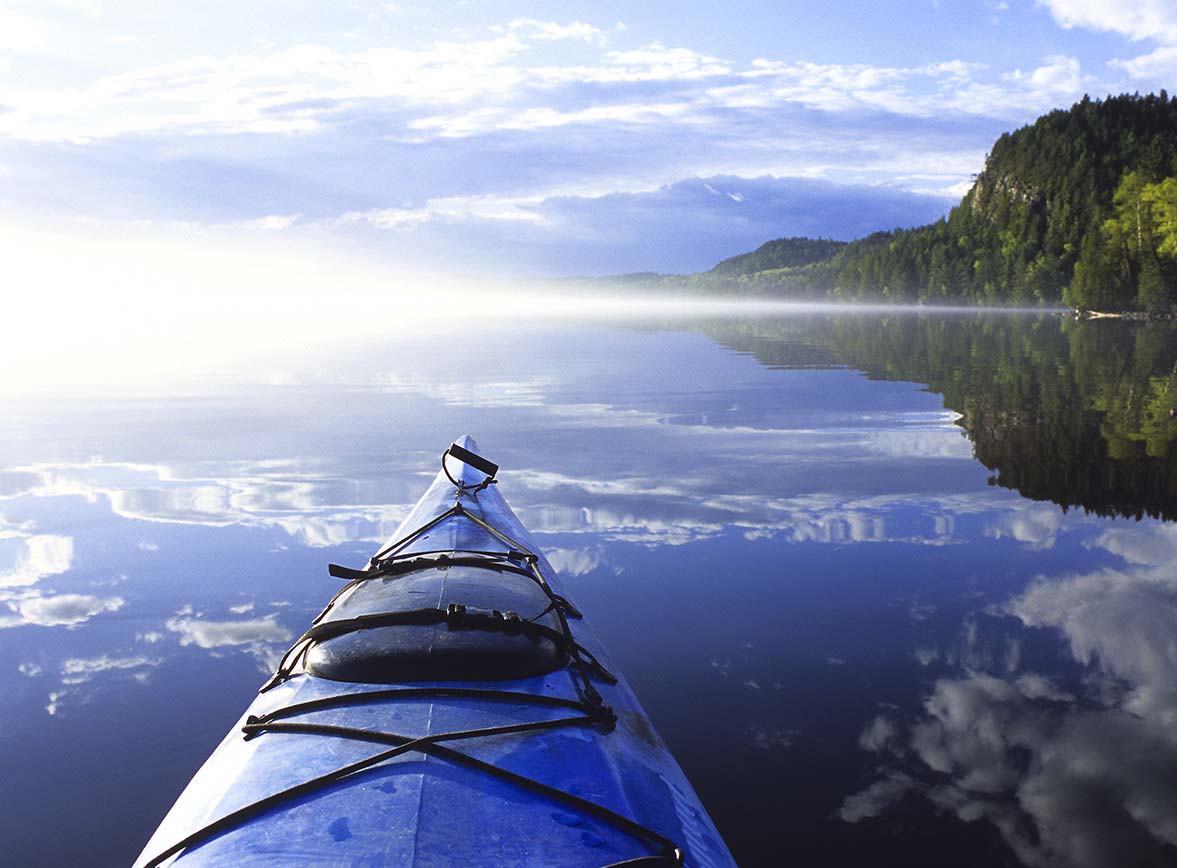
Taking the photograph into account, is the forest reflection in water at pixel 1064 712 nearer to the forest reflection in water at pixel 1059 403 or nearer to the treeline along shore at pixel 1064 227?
the forest reflection in water at pixel 1059 403

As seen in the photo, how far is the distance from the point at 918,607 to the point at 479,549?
399 cm

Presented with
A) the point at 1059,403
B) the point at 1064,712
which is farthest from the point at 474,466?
the point at 1059,403

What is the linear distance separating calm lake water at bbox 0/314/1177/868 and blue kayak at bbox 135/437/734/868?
141cm

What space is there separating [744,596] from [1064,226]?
128 metres

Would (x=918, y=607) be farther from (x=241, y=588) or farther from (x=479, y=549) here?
(x=241, y=588)

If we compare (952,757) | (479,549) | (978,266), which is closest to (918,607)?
(952,757)

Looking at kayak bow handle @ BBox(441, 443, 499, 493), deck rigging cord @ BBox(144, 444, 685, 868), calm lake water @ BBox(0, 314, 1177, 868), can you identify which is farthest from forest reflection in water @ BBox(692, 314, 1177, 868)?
kayak bow handle @ BBox(441, 443, 499, 493)

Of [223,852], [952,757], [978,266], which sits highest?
[978,266]

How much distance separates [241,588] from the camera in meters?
8.56

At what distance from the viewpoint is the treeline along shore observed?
77.9 meters

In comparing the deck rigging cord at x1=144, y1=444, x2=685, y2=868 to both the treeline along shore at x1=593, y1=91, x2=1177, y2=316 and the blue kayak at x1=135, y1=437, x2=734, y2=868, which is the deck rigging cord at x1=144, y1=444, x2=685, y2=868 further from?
the treeline along shore at x1=593, y1=91, x2=1177, y2=316

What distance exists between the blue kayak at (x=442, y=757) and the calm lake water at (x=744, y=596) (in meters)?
1.41

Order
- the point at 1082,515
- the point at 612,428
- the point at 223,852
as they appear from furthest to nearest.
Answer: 1. the point at 612,428
2. the point at 1082,515
3. the point at 223,852

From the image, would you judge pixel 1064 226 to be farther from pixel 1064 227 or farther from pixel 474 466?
pixel 474 466
